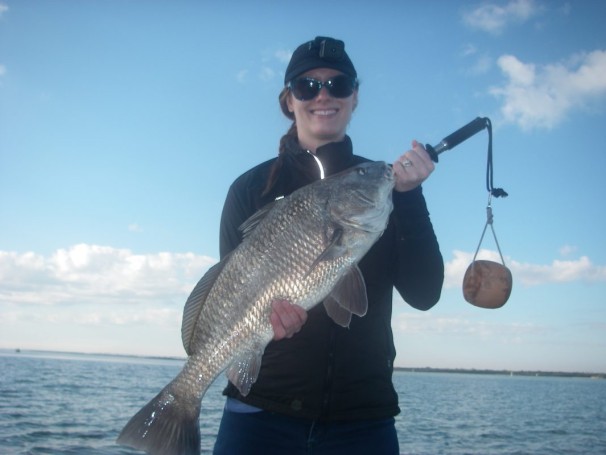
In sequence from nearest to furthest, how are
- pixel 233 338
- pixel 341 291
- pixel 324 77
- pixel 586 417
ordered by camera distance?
1. pixel 341 291
2. pixel 233 338
3. pixel 324 77
4. pixel 586 417

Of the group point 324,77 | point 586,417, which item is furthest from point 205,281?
point 586,417

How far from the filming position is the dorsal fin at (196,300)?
13.0 feet

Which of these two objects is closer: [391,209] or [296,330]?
[296,330]

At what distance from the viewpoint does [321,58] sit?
14.2 feet

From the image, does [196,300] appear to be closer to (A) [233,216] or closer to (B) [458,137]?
(A) [233,216]

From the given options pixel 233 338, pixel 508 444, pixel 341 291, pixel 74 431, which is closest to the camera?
pixel 341 291

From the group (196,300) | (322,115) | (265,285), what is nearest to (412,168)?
(322,115)

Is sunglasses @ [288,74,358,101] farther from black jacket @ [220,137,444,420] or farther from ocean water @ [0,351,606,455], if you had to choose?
ocean water @ [0,351,606,455]

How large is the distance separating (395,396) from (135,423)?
1833 millimetres

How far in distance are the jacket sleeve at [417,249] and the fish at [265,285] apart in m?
0.15

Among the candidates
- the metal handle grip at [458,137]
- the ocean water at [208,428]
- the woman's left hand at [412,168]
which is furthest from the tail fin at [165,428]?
the ocean water at [208,428]

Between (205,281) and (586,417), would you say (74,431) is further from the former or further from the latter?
(586,417)

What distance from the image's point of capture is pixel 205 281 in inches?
157

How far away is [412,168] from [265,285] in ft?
4.51
